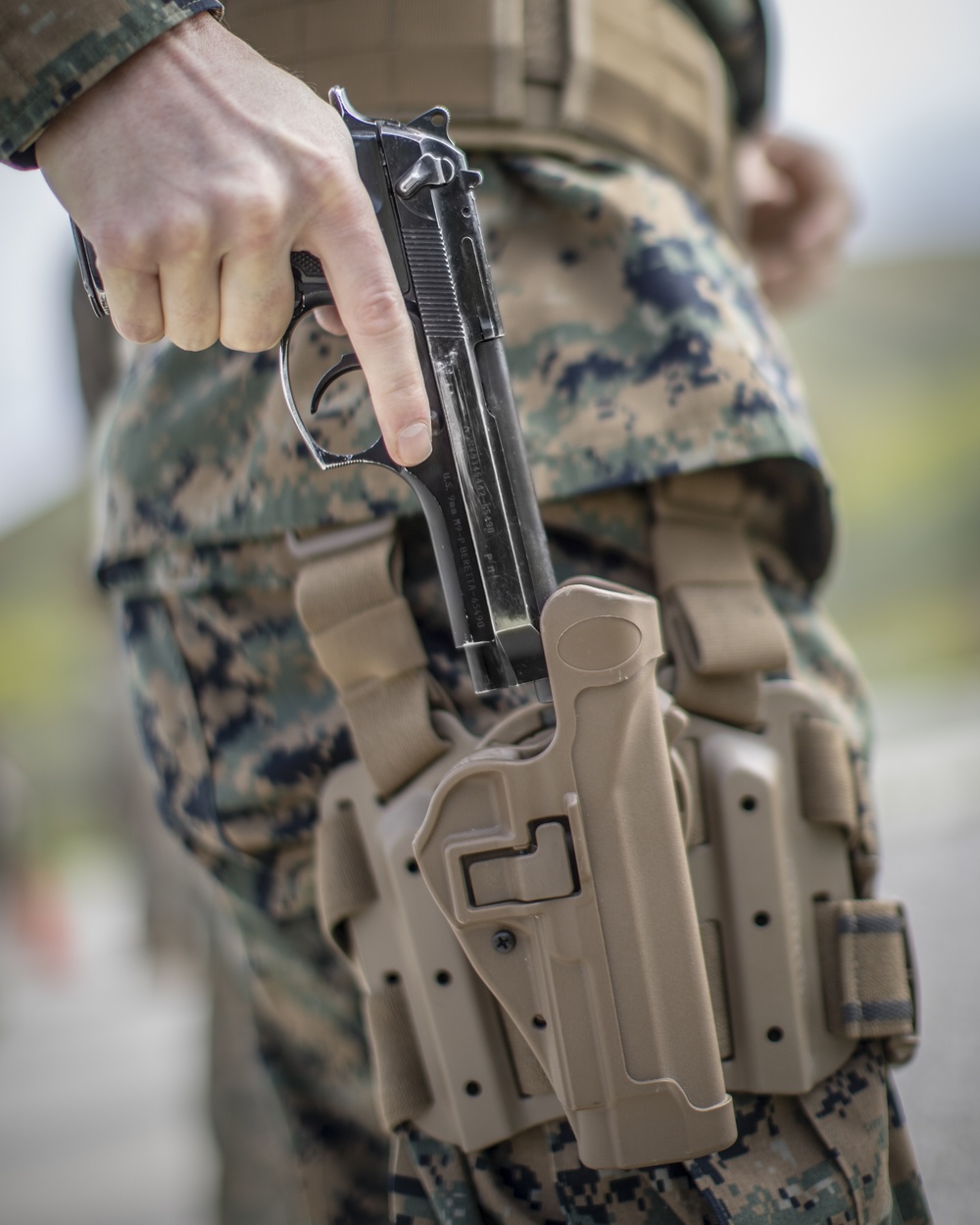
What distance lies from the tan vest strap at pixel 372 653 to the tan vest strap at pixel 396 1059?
266 mm

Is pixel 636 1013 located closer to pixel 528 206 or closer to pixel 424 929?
pixel 424 929

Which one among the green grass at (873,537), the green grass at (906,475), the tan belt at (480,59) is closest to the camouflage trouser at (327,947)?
the tan belt at (480,59)

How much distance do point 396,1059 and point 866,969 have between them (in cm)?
57

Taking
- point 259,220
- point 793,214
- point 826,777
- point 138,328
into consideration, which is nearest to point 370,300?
point 259,220

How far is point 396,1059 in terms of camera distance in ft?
3.84

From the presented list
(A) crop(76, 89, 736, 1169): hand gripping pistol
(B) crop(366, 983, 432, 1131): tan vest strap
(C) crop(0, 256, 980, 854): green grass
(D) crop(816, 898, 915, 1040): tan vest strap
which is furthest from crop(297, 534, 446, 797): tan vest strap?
(C) crop(0, 256, 980, 854): green grass

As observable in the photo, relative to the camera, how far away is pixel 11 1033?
7562 mm

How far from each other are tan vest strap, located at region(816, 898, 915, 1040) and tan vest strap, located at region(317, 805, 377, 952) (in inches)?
22.1

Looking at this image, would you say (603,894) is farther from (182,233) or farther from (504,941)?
(182,233)

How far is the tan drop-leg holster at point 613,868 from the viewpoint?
3.19ft

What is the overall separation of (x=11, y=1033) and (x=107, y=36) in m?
8.46

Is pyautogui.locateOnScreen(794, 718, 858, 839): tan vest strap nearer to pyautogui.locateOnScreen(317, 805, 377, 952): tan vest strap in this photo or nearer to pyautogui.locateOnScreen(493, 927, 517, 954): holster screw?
pyautogui.locateOnScreen(493, 927, 517, 954): holster screw

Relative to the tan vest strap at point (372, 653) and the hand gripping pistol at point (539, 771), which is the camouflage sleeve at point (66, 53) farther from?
the tan vest strap at point (372, 653)

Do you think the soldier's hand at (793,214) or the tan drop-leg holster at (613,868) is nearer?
the tan drop-leg holster at (613,868)
